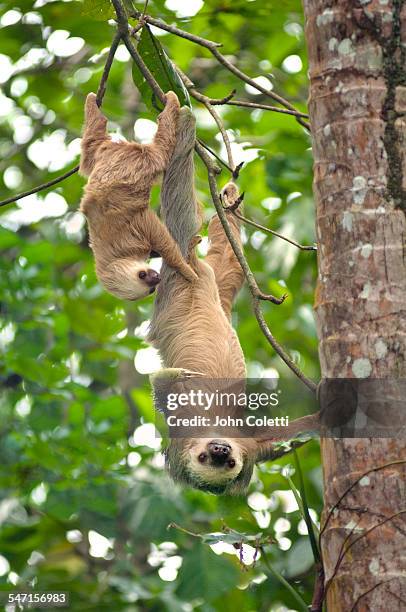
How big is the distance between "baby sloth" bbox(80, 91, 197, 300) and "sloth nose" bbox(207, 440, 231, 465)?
914 mm

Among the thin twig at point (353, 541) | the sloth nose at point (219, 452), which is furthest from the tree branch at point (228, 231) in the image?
the sloth nose at point (219, 452)

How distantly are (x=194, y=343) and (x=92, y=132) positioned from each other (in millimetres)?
1339

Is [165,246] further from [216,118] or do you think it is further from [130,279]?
[216,118]

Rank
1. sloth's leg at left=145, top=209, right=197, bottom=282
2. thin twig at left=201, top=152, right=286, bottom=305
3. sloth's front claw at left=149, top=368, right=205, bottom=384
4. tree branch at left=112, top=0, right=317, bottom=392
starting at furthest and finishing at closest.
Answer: sloth's leg at left=145, top=209, right=197, bottom=282 → sloth's front claw at left=149, top=368, right=205, bottom=384 → thin twig at left=201, top=152, right=286, bottom=305 → tree branch at left=112, top=0, right=317, bottom=392

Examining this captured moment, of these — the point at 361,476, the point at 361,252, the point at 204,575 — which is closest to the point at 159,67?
the point at 361,252

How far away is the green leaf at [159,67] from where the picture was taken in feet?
14.6

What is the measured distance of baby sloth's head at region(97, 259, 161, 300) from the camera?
179 inches

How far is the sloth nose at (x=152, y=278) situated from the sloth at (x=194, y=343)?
404 millimetres

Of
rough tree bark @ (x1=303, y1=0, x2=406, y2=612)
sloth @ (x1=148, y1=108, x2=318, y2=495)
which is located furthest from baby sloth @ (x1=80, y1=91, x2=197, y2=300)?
rough tree bark @ (x1=303, y1=0, x2=406, y2=612)

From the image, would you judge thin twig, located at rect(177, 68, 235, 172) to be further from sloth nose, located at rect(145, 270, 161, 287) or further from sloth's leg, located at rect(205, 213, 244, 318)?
sloth's leg, located at rect(205, 213, 244, 318)

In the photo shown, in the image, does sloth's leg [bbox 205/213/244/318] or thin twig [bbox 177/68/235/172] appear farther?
sloth's leg [bbox 205/213/244/318]

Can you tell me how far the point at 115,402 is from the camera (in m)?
7.14

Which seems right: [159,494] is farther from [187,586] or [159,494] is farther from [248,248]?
[248,248]

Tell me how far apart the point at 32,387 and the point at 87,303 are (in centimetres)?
178
